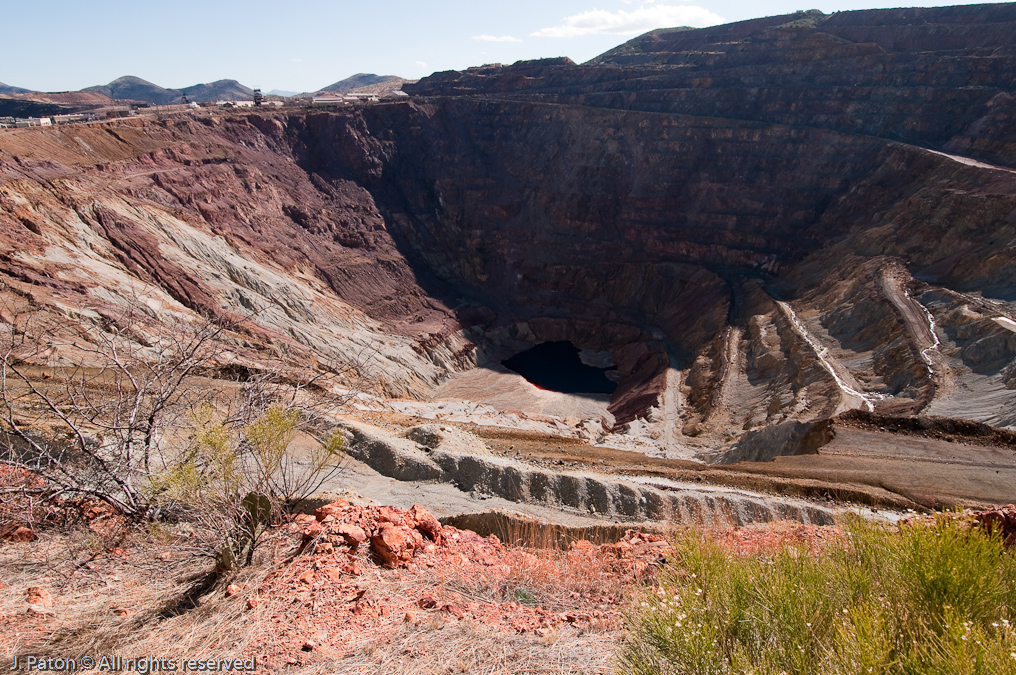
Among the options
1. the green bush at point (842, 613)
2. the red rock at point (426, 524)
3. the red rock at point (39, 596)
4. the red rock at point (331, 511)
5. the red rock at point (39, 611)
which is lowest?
the red rock at point (426, 524)

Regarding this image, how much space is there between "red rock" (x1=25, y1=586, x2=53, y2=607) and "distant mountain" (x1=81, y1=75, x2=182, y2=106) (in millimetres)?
197187

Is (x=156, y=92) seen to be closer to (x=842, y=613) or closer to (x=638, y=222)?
(x=638, y=222)

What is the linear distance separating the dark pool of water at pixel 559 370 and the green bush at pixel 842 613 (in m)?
36.1

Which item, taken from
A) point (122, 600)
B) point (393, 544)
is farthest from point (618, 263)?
point (122, 600)

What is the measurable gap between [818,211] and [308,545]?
50.4 m

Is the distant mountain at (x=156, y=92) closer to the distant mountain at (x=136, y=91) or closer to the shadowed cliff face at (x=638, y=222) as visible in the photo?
the distant mountain at (x=136, y=91)

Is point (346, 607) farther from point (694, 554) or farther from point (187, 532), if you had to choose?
point (694, 554)

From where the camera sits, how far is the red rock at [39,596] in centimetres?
789

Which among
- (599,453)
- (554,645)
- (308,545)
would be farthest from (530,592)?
(599,453)

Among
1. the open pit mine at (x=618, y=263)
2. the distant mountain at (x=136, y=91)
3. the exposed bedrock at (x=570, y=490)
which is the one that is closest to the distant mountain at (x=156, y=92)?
the distant mountain at (x=136, y=91)

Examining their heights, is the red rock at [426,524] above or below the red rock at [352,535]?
below

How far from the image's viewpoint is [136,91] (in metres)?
179

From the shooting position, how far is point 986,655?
439 cm

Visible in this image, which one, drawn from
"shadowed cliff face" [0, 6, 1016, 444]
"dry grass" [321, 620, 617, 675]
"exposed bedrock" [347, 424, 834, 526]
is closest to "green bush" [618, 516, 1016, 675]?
"dry grass" [321, 620, 617, 675]
